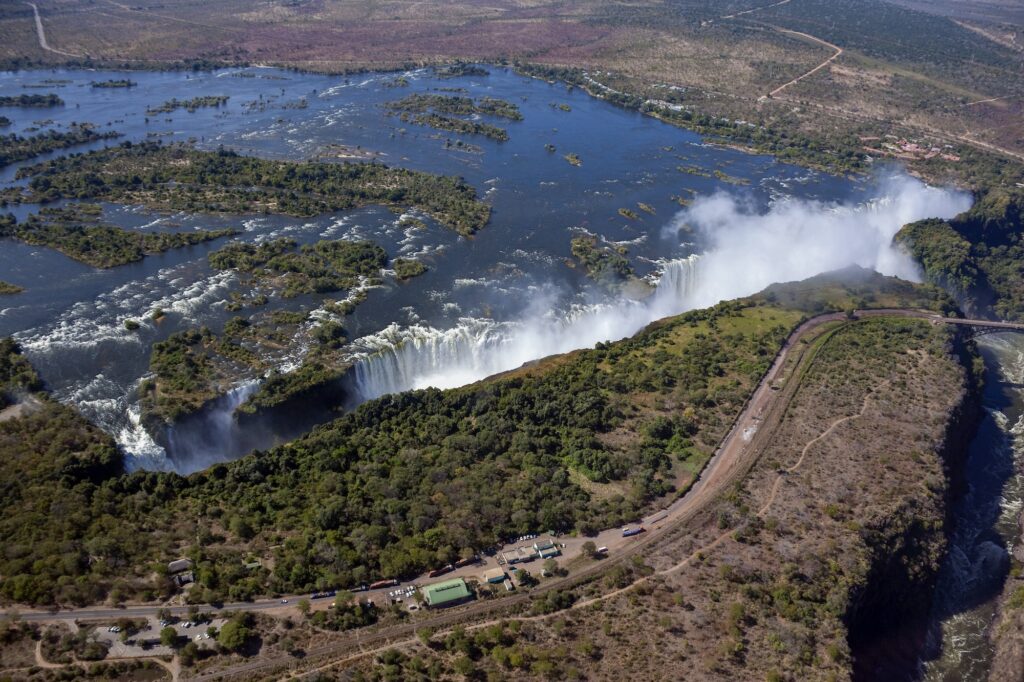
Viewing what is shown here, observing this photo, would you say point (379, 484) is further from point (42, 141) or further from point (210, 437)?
point (42, 141)

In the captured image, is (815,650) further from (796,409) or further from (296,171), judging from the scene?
(296,171)

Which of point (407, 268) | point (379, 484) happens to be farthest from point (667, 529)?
point (407, 268)

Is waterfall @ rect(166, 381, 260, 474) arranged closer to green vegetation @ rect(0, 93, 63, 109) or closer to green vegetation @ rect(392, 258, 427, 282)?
green vegetation @ rect(392, 258, 427, 282)

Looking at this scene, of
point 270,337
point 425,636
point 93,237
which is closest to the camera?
point 425,636

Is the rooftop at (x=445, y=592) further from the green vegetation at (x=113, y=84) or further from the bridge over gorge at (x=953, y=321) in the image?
the green vegetation at (x=113, y=84)

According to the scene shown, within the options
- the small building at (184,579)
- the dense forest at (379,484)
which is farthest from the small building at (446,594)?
the small building at (184,579)

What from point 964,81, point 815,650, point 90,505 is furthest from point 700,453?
point 964,81
